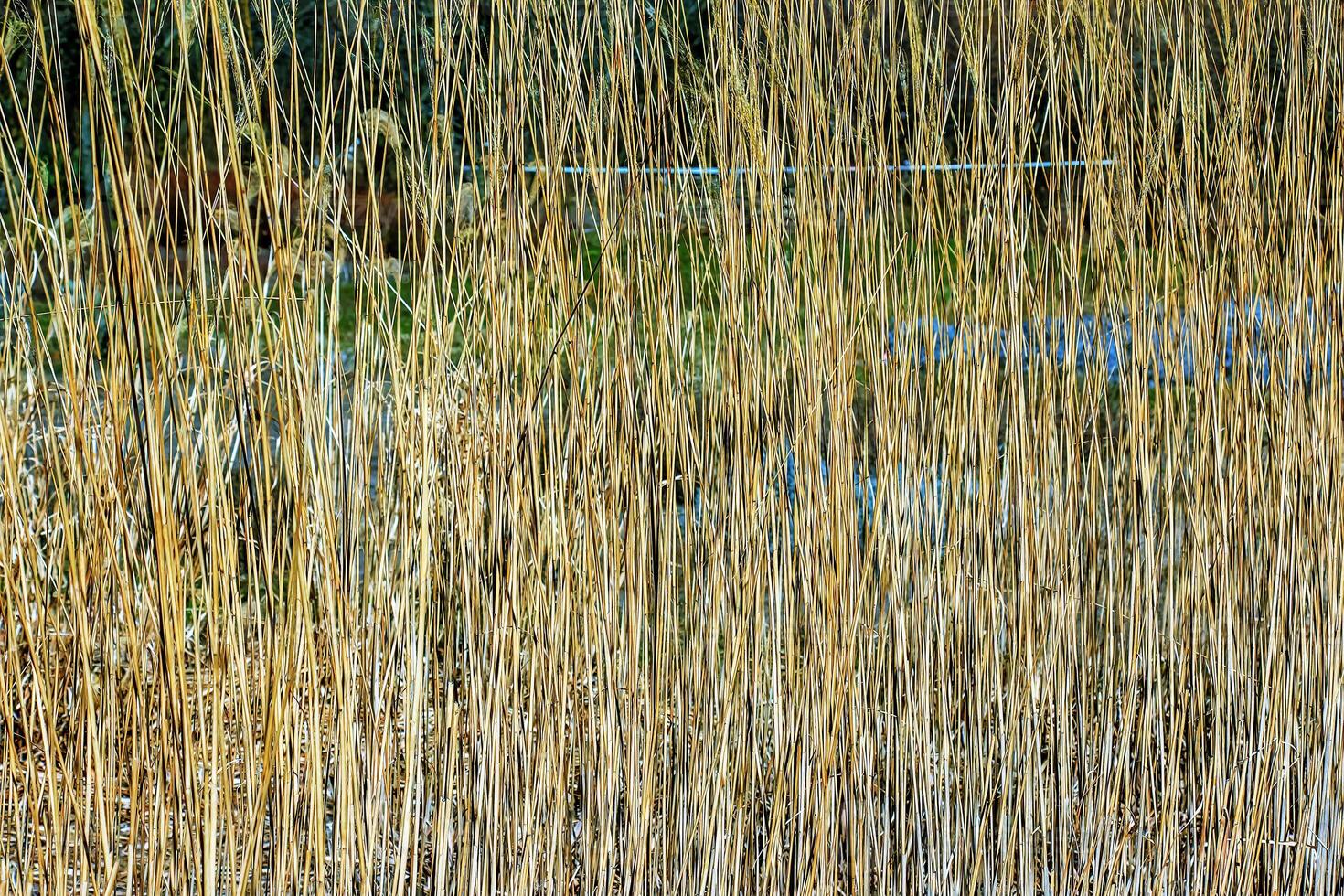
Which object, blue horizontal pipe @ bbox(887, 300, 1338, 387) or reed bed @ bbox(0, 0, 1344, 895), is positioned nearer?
reed bed @ bbox(0, 0, 1344, 895)

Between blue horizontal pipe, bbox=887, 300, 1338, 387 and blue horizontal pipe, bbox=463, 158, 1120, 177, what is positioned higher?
blue horizontal pipe, bbox=463, 158, 1120, 177

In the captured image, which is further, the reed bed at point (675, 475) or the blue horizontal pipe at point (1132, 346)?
the blue horizontal pipe at point (1132, 346)

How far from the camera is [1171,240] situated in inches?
37.3

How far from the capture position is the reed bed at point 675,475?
749 mm

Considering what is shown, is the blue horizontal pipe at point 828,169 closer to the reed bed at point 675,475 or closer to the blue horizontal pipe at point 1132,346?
the reed bed at point 675,475

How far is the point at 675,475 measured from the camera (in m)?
0.94

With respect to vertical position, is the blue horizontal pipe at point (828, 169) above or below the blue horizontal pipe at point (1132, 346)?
above

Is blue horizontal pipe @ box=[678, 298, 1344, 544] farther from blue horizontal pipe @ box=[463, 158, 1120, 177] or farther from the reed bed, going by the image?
blue horizontal pipe @ box=[463, 158, 1120, 177]

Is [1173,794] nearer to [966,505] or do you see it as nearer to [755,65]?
[966,505]

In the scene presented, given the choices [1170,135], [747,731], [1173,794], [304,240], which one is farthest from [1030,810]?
[304,240]

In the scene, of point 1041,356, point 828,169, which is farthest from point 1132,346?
point 828,169

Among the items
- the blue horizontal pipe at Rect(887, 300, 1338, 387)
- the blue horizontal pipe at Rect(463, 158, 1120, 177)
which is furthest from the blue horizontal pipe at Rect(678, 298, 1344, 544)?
the blue horizontal pipe at Rect(463, 158, 1120, 177)

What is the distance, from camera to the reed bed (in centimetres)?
75

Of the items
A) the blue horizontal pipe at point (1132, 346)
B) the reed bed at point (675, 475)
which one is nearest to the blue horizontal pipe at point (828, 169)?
the reed bed at point (675, 475)
